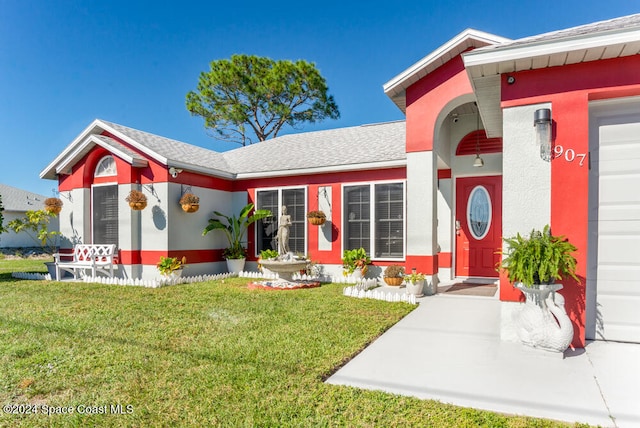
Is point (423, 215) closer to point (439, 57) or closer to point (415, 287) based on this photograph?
point (415, 287)

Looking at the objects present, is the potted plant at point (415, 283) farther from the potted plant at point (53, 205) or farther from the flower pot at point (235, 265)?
the potted plant at point (53, 205)

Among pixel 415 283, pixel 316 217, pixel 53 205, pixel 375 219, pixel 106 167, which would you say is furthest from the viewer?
pixel 53 205

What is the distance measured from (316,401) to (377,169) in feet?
27.5

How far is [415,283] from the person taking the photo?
8.20 meters

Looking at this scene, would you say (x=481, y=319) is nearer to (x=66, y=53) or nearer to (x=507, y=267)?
(x=507, y=267)

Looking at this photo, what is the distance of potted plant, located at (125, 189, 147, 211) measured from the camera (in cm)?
1059

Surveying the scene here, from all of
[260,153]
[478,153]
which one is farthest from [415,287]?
[260,153]

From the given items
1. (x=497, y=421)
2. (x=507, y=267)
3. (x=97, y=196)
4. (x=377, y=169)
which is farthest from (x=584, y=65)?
(x=97, y=196)

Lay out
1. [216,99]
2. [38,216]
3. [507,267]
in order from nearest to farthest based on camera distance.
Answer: [507,267] → [38,216] → [216,99]

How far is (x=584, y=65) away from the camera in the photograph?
4555 mm

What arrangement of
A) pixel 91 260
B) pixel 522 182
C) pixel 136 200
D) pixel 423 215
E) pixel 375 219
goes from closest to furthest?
pixel 522 182 → pixel 423 215 → pixel 136 200 → pixel 375 219 → pixel 91 260

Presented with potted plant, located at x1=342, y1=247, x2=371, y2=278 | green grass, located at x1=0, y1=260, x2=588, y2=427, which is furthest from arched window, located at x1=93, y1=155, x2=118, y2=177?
potted plant, located at x1=342, y1=247, x2=371, y2=278

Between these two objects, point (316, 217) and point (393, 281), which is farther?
point (316, 217)

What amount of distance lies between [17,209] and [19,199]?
233 centimetres
